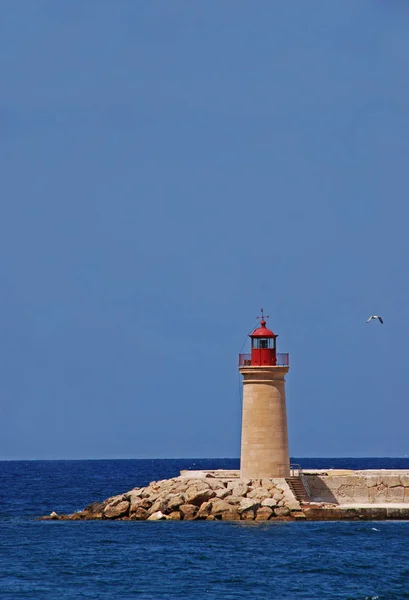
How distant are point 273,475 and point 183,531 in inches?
144

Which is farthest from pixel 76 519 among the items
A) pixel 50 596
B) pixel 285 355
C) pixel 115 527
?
pixel 50 596

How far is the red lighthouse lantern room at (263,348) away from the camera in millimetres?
38875

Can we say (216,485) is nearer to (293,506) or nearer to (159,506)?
(159,506)

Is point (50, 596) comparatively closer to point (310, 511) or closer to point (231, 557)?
point (231, 557)

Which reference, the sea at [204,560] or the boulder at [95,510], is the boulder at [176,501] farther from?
the boulder at [95,510]

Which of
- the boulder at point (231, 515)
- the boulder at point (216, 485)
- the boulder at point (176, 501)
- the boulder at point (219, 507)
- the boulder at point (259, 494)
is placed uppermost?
the boulder at point (216, 485)

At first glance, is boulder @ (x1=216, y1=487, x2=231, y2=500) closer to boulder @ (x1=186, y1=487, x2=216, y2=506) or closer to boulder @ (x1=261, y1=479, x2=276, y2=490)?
boulder @ (x1=186, y1=487, x2=216, y2=506)

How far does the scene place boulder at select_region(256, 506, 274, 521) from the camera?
37156 millimetres

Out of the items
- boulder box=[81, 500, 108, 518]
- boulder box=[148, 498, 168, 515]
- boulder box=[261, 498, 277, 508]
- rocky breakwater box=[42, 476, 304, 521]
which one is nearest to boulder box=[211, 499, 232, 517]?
rocky breakwater box=[42, 476, 304, 521]

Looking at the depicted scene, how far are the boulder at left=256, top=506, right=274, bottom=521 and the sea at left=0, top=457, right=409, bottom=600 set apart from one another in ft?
1.58

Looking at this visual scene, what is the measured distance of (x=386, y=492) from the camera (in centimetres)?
3931

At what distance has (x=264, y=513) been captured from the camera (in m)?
37.2

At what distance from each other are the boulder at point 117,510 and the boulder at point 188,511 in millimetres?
2124

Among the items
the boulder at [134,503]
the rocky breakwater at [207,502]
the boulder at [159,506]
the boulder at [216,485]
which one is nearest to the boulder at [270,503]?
the rocky breakwater at [207,502]
